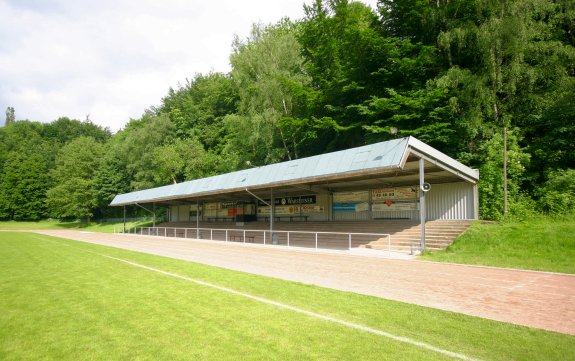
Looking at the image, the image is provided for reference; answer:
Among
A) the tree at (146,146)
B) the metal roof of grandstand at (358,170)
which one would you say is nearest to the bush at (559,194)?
the metal roof of grandstand at (358,170)

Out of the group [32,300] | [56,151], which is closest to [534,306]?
[32,300]

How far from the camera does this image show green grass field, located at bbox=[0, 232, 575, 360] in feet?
13.6

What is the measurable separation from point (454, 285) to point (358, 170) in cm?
756

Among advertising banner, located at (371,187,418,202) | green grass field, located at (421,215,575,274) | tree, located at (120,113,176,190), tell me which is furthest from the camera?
tree, located at (120,113,176,190)

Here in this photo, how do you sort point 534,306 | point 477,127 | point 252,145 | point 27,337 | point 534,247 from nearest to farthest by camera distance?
point 27,337
point 534,306
point 534,247
point 477,127
point 252,145

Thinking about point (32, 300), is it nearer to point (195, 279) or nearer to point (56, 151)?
point (195, 279)

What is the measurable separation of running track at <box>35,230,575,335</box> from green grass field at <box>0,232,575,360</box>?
79 centimetres

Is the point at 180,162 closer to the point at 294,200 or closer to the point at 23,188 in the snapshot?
the point at 294,200

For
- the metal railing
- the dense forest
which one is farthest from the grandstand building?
the dense forest

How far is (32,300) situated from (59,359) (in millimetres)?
3795

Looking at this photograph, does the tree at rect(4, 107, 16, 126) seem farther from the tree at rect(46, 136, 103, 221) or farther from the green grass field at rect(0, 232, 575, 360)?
the green grass field at rect(0, 232, 575, 360)

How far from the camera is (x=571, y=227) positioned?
14.1 meters

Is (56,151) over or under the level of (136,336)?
over

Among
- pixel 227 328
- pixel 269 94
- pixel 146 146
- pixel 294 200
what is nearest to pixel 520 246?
pixel 227 328
